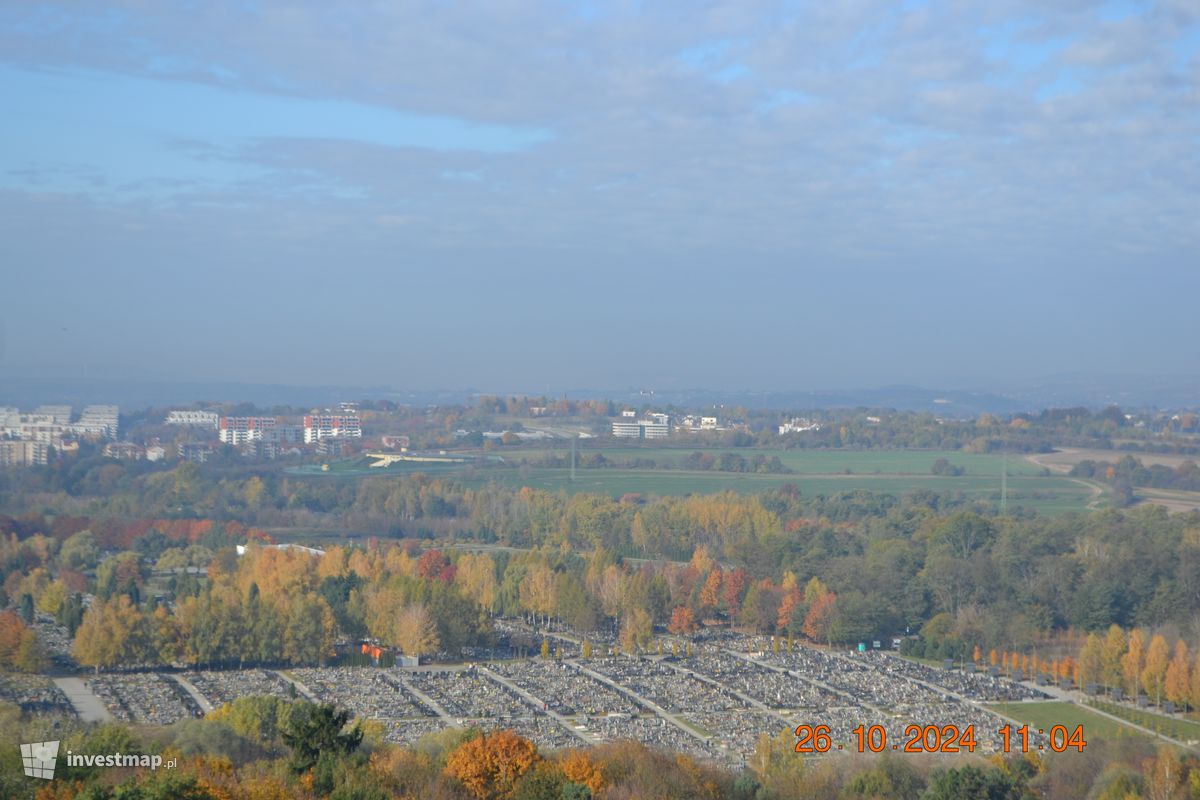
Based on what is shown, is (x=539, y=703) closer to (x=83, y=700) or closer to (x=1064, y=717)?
(x=83, y=700)

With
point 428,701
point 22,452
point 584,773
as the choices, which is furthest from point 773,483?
point 584,773

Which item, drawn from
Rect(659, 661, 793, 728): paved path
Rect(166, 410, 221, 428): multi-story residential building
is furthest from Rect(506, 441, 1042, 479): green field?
Rect(659, 661, 793, 728): paved path

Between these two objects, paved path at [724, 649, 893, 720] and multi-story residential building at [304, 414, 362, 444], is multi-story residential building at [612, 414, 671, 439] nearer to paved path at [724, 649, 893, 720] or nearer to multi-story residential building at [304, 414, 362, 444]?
multi-story residential building at [304, 414, 362, 444]

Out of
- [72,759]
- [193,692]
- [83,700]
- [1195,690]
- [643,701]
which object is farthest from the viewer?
[1195,690]

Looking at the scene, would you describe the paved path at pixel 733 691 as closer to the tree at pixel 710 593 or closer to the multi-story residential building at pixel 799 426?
the tree at pixel 710 593

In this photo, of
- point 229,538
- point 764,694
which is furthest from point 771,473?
point 764,694

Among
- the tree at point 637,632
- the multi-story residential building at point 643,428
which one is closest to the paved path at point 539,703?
the tree at point 637,632

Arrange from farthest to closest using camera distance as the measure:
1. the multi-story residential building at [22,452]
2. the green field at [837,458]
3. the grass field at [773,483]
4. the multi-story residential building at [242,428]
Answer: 1. the multi-story residential building at [242,428]
2. the green field at [837,458]
3. the multi-story residential building at [22,452]
4. the grass field at [773,483]
